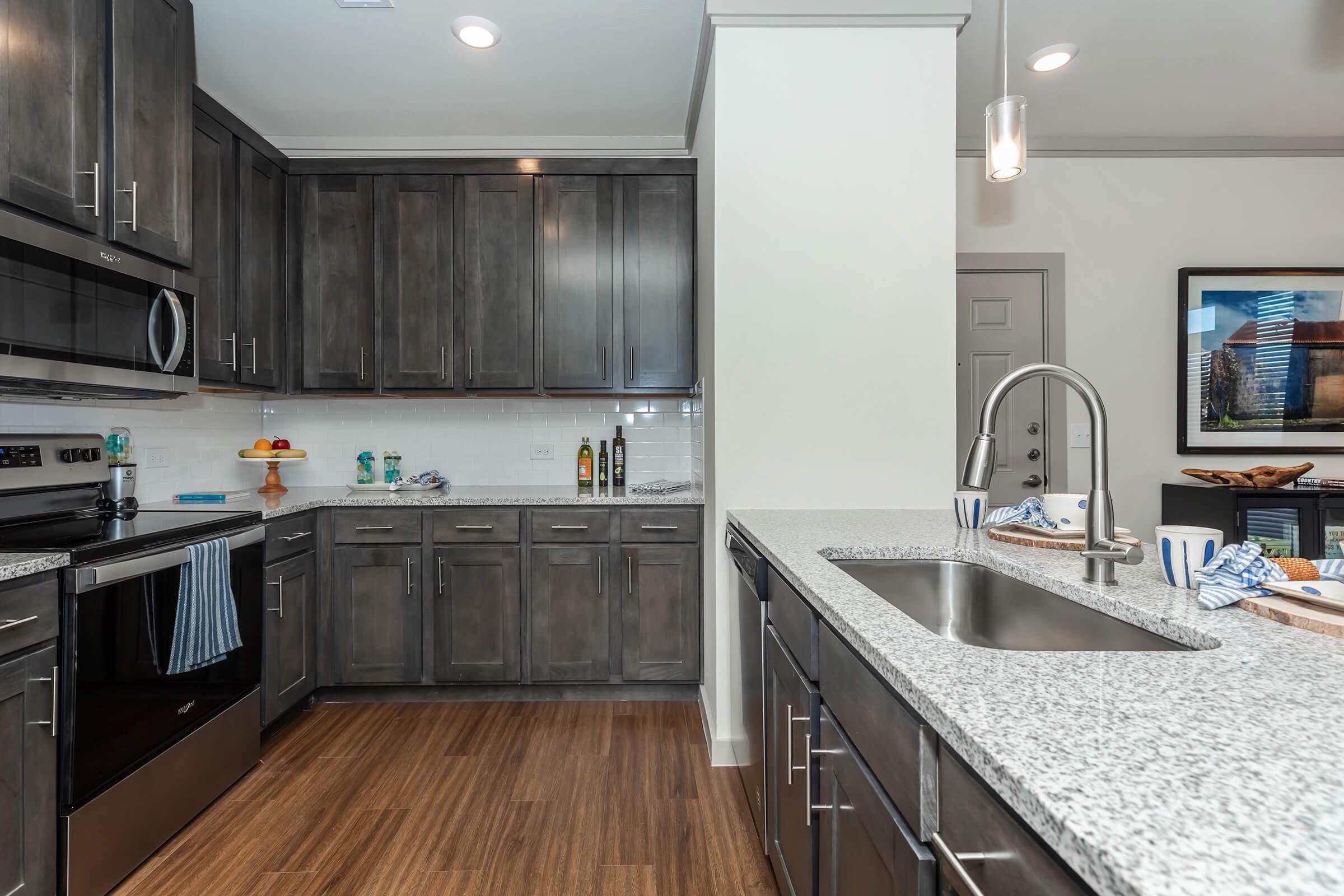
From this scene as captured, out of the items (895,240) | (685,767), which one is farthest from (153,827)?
(895,240)

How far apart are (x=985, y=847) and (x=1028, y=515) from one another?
1235 mm

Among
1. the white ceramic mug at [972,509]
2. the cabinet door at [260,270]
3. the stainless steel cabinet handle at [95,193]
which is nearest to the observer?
the white ceramic mug at [972,509]

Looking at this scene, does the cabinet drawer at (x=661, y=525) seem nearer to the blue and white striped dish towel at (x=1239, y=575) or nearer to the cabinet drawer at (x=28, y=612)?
the cabinet drawer at (x=28, y=612)

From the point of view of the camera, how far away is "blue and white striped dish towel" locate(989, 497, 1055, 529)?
1659 millimetres

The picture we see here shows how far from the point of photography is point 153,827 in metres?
1.86

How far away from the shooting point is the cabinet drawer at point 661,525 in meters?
2.98

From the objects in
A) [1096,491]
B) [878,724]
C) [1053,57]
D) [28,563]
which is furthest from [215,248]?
[1053,57]

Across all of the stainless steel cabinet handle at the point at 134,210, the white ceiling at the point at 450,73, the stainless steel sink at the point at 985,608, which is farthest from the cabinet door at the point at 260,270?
the stainless steel sink at the point at 985,608

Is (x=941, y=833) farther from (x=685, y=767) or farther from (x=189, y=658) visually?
(x=189, y=658)

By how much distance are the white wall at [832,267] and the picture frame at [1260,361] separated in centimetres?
207

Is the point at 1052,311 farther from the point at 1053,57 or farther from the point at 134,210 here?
the point at 134,210

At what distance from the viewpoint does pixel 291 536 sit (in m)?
2.74

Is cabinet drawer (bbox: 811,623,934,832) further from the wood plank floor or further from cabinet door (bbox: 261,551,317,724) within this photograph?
cabinet door (bbox: 261,551,317,724)

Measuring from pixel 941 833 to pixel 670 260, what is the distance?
287 cm
